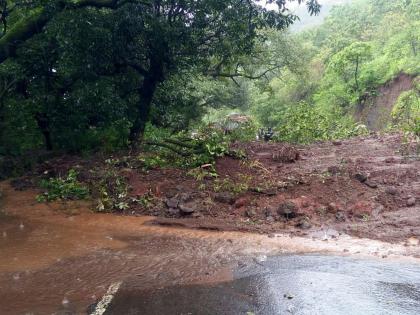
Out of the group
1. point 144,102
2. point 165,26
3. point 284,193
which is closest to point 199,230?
point 284,193

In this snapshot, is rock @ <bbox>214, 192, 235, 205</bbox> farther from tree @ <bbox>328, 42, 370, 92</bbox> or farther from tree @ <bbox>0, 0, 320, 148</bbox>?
tree @ <bbox>328, 42, 370, 92</bbox>

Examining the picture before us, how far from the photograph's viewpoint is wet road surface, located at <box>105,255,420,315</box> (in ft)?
15.4

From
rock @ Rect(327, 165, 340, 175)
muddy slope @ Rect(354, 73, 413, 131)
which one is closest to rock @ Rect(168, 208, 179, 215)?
rock @ Rect(327, 165, 340, 175)

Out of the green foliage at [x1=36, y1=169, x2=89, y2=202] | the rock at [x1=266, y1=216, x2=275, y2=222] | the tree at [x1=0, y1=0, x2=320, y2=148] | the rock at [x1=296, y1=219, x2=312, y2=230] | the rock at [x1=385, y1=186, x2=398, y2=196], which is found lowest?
the green foliage at [x1=36, y1=169, x2=89, y2=202]

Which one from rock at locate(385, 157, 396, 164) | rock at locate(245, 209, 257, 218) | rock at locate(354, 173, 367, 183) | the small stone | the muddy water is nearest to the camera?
the muddy water

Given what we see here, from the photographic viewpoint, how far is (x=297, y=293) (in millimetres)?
5031

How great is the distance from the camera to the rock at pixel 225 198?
8.70 metres

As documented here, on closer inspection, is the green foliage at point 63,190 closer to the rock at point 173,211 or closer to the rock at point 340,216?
the rock at point 173,211

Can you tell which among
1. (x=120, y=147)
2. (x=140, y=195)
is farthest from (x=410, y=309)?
(x=120, y=147)

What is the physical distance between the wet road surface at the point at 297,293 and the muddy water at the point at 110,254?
0.93ft

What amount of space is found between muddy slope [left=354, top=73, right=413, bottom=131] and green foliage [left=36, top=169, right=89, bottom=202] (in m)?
22.3

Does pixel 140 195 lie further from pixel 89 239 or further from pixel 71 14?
pixel 71 14

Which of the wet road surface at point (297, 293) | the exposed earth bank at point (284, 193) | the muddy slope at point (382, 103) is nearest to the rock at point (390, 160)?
the exposed earth bank at point (284, 193)

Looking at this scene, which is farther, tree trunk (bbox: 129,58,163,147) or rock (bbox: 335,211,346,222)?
tree trunk (bbox: 129,58,163,147)
